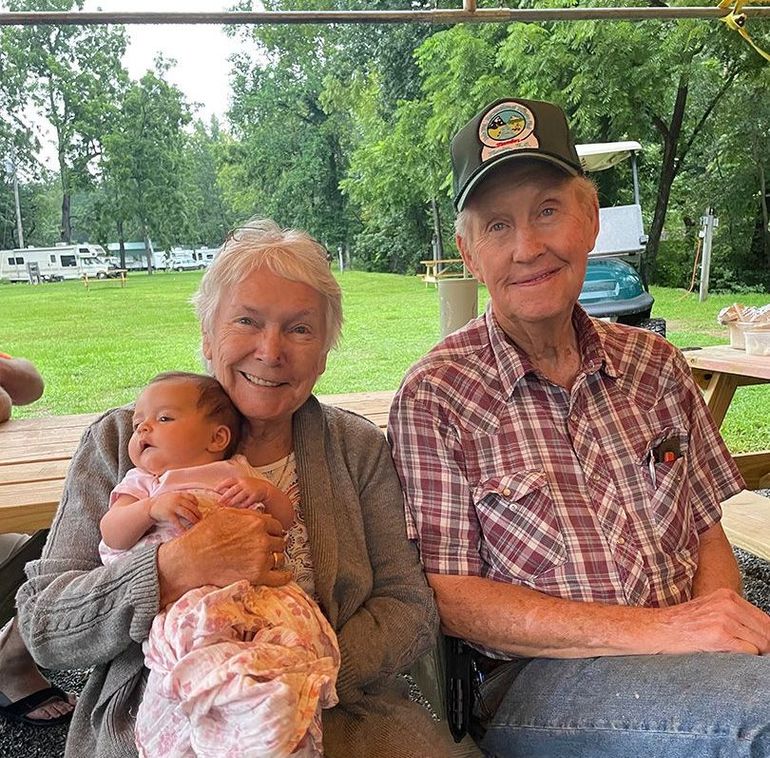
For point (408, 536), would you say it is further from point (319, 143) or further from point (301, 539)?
point (319, 143)

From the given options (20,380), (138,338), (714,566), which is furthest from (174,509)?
(138,338)

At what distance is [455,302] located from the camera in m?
2.35

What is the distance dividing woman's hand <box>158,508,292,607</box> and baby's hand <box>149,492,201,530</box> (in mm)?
20

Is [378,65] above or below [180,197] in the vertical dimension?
above

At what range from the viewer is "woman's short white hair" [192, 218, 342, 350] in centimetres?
137

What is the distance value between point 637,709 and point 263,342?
2.81 feet

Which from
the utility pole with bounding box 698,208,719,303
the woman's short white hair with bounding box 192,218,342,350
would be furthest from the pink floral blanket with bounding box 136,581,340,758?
the utility pole with bounding box 698,208,719,303

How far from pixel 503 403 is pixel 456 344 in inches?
6.5

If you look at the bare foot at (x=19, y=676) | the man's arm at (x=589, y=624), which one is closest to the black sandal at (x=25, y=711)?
the bare foot at (x=19, y=676)

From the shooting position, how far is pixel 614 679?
3.98ft

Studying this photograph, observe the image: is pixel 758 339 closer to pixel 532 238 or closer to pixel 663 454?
pixel 663 454

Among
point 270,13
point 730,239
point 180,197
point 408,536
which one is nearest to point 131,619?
point 408,536

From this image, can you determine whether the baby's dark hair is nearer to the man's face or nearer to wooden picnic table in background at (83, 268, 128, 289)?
the man's face

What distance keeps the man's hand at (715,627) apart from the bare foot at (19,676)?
1630 millimetres
